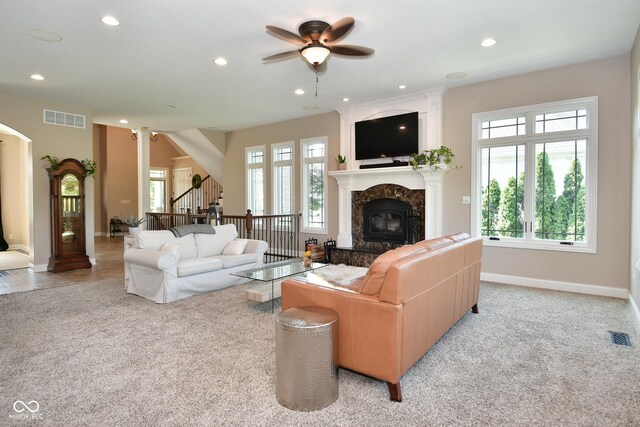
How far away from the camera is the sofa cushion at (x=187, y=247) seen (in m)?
5.01

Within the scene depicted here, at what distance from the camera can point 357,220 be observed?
702cm

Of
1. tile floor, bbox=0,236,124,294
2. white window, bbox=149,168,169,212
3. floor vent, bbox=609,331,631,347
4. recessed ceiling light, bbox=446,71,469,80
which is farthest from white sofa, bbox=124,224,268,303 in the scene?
white window, bbox=149,168,169,212

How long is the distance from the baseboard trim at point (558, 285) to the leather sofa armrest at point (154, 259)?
4.54 metres

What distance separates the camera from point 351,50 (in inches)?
142

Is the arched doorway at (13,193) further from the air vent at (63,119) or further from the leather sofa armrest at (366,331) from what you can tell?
the leather sofa armrest at (366,331)

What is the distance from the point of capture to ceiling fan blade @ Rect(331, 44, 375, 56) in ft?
11.6

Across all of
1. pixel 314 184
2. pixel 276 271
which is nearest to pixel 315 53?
pixel 276 271

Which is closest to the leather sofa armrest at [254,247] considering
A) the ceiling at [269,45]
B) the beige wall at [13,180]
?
the ceiling at [269,45]

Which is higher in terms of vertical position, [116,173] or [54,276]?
[116,173]

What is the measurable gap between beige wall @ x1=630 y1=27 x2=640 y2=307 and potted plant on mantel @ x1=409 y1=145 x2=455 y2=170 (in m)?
2.25

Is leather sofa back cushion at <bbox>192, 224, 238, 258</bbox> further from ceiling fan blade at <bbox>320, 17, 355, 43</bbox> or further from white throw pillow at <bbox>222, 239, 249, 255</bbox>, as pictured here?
ceiling fan blade at <bbox>320, 17, 355, 43</bbox>

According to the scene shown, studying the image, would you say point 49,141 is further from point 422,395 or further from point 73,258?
point 422,395

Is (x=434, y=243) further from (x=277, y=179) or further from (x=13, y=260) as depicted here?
(x=13, y=260)

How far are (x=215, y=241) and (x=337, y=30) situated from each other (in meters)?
3.49
